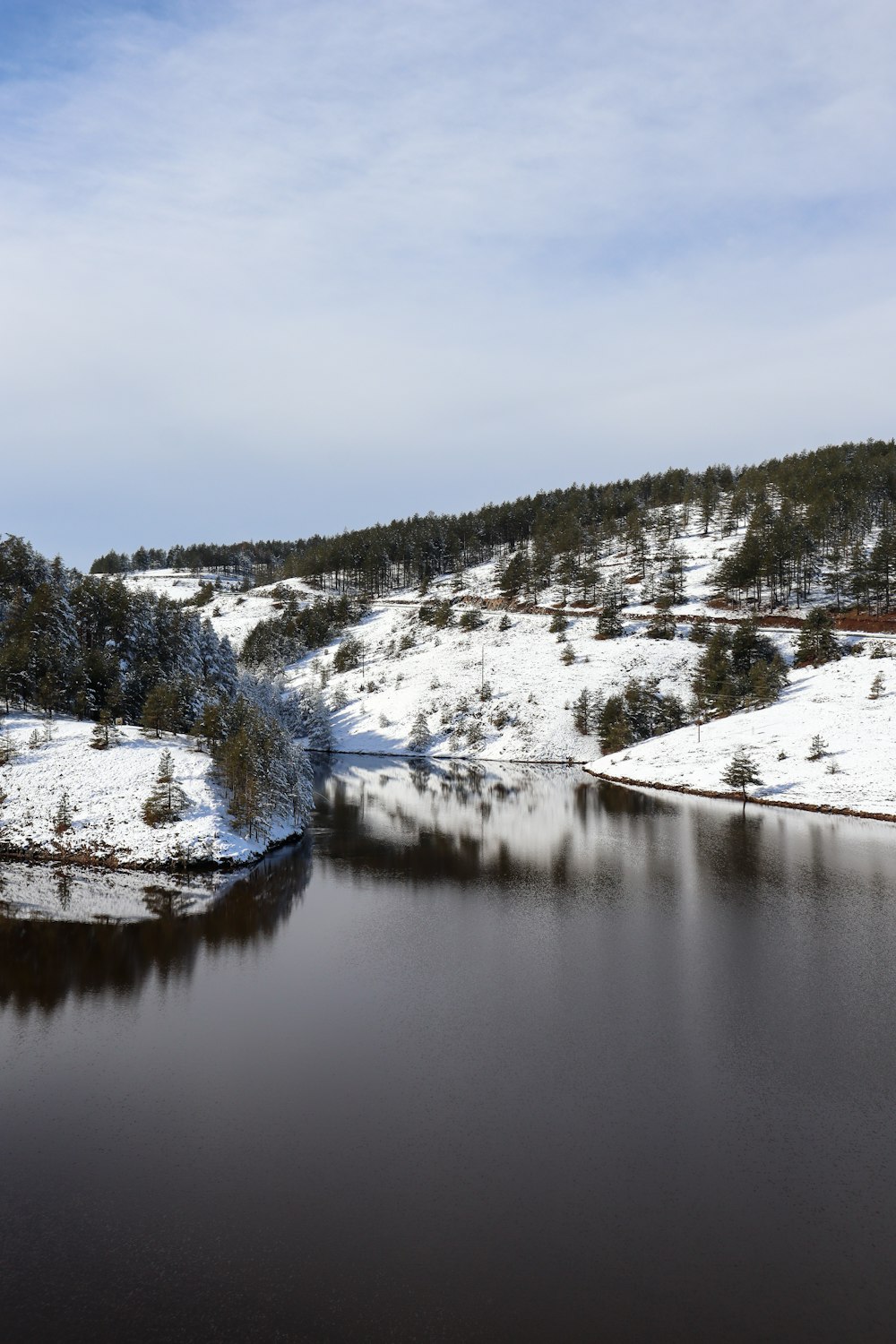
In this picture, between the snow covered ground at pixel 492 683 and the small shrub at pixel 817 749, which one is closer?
the small shrub at pixel 817 749

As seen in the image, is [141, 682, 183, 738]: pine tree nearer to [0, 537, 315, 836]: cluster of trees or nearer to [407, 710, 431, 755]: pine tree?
[0, 537, 315, 836]: cluster of trees

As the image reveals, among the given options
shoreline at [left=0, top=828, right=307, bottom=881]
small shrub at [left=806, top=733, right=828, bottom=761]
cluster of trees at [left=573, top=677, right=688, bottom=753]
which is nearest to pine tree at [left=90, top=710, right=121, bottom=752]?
shoreline at [left=0, top=828, right=307, bottom=881]

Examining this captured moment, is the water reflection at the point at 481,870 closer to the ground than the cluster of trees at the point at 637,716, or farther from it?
closer to the ground

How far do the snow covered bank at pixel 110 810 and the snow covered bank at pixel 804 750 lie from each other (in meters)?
43.2

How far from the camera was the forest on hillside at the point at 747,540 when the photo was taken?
12419 cm

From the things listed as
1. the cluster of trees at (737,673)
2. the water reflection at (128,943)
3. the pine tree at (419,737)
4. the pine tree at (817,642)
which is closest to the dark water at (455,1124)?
the water reflection at (128,943)

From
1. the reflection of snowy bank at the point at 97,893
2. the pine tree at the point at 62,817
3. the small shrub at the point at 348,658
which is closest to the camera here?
the reflection of snowy bank at the point at 97,893

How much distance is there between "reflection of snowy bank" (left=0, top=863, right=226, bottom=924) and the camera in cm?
3922

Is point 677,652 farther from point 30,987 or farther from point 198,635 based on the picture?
point 30,987

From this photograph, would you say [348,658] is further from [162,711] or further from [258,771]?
[258,771]

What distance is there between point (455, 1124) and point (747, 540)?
4886 inches

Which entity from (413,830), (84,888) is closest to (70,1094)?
(84,888)

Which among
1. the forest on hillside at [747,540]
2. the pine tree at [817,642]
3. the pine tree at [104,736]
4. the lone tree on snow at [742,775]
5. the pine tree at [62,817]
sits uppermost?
the forest on hillside at [747,540]

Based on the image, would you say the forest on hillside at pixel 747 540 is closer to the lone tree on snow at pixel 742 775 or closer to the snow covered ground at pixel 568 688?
the snow covered ground at pixel 568 688
